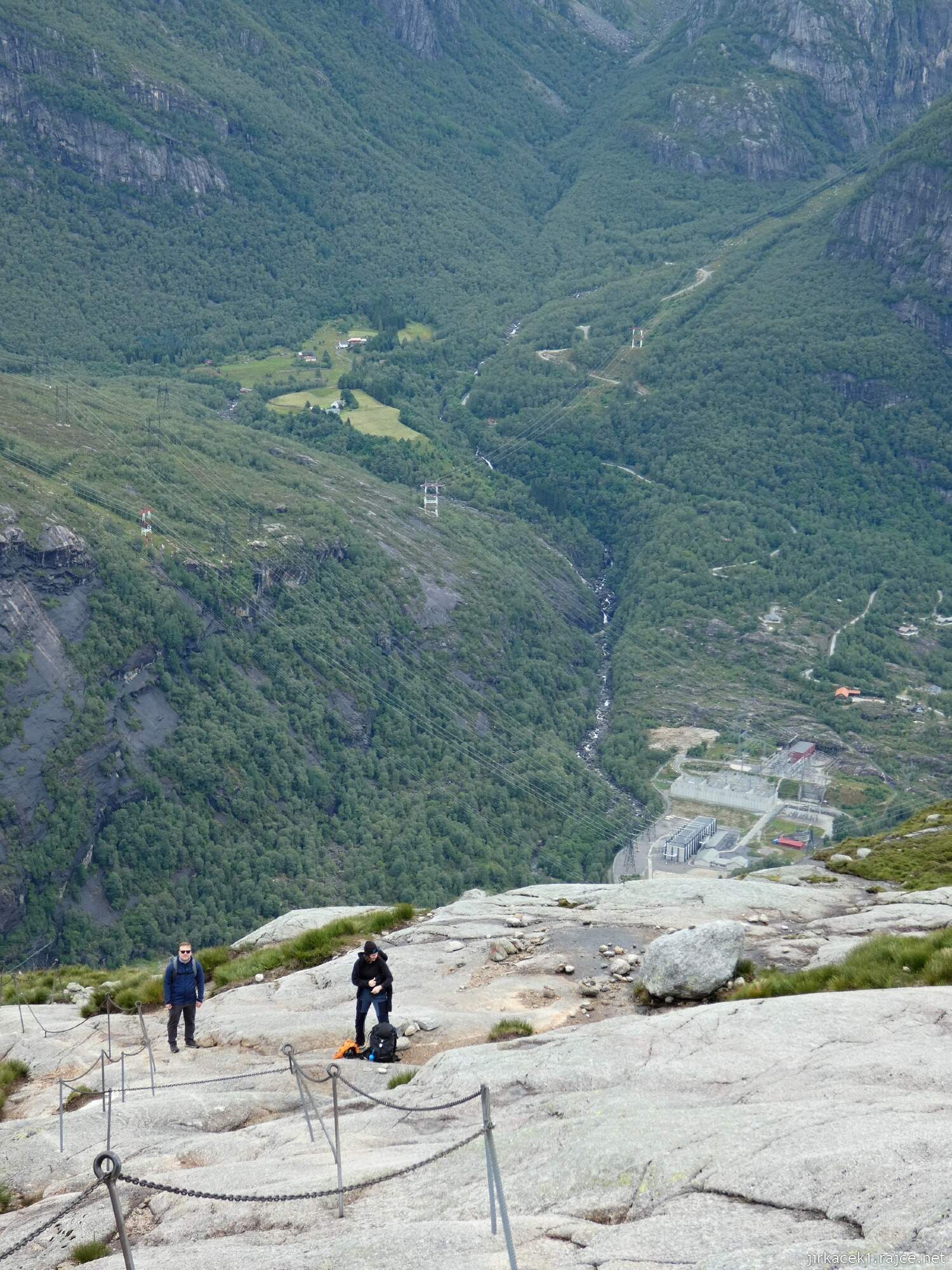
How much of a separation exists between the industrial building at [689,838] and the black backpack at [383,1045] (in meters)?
85.3

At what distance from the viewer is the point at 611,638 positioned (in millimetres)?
169375

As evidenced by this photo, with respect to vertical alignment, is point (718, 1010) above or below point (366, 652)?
below

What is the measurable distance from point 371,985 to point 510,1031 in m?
2.66

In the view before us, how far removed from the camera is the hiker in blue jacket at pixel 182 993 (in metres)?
26.7

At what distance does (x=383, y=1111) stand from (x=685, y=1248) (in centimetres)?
775

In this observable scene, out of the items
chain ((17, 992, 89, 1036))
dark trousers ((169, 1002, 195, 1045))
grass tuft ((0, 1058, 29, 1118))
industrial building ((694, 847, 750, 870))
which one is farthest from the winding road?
grass tuft ((0, 1058, 29, 1118))

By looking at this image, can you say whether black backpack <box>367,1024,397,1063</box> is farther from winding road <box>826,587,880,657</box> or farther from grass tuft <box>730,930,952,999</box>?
winding road <box>826,587,880,657</box>

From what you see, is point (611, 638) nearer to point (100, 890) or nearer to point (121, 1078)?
point (100, 890)

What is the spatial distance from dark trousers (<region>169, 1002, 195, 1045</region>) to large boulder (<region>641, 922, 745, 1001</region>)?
884cm

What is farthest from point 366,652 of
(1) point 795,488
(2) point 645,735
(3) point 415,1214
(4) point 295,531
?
(3) point 415,1214

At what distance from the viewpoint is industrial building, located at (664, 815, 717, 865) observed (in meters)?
108

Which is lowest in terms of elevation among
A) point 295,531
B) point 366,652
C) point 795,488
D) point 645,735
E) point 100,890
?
point 100,890

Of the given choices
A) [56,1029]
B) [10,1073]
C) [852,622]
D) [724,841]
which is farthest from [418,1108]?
[852,622]

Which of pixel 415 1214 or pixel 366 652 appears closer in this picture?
pixel 415 1214
